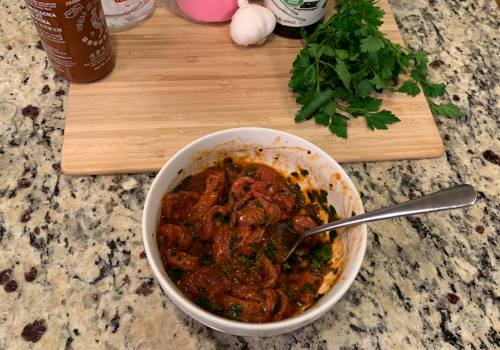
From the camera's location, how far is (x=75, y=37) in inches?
41.3

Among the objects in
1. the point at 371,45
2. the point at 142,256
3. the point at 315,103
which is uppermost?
the point at 371,45

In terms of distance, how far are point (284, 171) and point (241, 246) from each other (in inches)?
8.8

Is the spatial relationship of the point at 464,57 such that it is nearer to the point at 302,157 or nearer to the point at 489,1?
the point at 489,1

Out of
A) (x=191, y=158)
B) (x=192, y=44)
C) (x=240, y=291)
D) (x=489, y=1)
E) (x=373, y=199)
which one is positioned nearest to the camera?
(x=240, y=291)

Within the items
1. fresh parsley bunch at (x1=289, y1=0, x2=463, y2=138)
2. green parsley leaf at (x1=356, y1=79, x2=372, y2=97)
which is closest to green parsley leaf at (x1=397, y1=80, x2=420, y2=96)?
fresh parsley bunch at (x1=289, y1=0, x2=463, y2=138)

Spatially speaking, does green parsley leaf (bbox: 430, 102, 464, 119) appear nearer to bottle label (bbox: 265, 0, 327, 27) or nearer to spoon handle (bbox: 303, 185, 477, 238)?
bottle label (bbox: 265, 0, 327, 27)

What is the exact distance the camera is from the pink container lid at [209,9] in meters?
1.29

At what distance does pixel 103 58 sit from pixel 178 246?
0.57 m

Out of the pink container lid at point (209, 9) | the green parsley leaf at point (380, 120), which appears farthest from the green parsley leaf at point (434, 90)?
the pink container lid at point (209, 9)

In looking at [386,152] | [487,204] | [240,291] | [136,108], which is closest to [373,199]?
[386,152]

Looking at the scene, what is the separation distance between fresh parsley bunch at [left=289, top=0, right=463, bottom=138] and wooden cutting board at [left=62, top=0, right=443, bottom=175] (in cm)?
4

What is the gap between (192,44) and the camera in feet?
4.31

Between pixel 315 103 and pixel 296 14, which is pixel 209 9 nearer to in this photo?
pixel 296 14

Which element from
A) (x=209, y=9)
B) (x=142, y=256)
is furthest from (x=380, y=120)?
(x=142, y=256)
